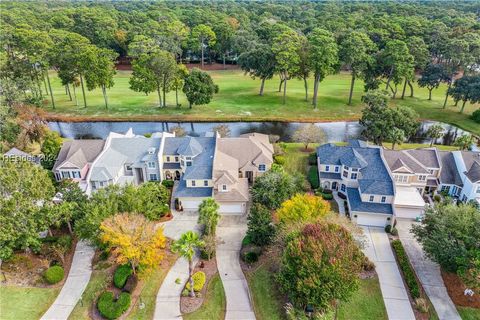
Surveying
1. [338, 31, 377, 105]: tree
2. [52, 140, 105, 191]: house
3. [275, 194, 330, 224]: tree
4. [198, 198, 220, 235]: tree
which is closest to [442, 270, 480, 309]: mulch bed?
[275, 194, 330, 224]: tree

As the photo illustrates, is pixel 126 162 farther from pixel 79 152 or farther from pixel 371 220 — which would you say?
pixel 371 220

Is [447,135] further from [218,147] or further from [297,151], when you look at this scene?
[218,147]

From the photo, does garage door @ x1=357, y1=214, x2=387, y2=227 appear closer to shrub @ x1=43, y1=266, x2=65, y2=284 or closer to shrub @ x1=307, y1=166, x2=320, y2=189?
shrub @ x1=307, y1=166, x2=320, y2=189

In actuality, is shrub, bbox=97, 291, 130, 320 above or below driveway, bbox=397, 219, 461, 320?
below

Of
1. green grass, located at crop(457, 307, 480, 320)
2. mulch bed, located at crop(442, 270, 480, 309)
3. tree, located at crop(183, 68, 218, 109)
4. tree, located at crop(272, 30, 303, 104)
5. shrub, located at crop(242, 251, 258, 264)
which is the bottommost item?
green grass, located at crop(457, 307, 480, 320)

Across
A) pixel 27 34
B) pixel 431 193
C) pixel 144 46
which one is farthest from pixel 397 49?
pixel 27 34
